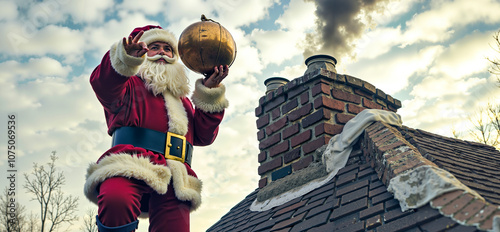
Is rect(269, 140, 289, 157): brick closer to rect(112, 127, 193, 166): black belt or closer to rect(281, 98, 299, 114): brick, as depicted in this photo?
rect(281, 98, 299, 114): brick

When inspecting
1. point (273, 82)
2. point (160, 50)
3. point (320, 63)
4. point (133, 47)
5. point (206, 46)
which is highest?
point (273, 82)

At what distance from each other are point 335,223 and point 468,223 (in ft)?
2.56

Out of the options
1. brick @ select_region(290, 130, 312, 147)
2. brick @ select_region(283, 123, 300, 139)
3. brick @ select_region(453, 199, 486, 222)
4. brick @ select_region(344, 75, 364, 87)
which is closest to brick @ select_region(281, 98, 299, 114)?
brick @ select_region(283, 123, 300, 139)

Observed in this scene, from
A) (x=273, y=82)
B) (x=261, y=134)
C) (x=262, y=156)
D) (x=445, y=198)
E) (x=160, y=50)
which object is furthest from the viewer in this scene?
(x=273, y=82)

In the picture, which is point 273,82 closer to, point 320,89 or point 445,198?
point 320,89

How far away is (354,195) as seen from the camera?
249cm

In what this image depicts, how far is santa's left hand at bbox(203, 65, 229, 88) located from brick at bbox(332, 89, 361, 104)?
1.18m

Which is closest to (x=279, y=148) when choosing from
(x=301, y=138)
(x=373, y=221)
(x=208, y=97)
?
(x=301, y=138)

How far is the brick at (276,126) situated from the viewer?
143 inches

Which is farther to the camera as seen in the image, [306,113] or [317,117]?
[306,113]

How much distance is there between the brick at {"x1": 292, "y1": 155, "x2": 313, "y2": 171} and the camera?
3262 mm

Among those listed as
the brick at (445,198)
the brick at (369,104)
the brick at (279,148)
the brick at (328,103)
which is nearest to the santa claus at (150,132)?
the brick at (279,148)

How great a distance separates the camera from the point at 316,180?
122 inches

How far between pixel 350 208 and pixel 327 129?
985 mm
